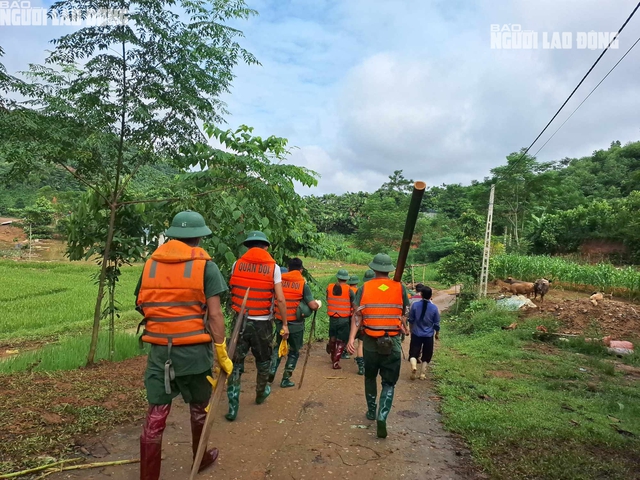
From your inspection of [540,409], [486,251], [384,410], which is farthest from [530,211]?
[384,410]

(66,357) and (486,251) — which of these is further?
(486,251)

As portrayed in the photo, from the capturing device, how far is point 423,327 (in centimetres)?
716

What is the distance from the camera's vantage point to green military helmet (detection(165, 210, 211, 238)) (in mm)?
3285

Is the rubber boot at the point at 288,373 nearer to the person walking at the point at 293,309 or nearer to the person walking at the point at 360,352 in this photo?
the person walking at the point at 293,309

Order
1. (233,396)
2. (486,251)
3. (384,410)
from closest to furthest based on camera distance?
(384,410), (233,396), (486,251)

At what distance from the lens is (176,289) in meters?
3.06

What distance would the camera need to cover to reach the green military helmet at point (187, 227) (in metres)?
3.29

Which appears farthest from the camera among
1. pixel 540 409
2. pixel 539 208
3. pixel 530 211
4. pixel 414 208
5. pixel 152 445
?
pixel 539 208

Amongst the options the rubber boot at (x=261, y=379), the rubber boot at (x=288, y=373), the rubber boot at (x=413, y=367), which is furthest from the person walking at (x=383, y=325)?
the rubber boot at (x=413, y=367)

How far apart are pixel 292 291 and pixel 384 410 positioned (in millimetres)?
2273

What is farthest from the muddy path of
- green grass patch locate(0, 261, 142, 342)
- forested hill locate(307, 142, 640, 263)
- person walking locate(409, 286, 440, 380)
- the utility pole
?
forested hill locate(307, 142, 640, 263)

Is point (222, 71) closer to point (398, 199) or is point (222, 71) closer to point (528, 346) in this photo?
point (528, 346)

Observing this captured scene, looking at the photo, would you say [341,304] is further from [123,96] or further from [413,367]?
[123,96]

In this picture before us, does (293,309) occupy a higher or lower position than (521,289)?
higher
